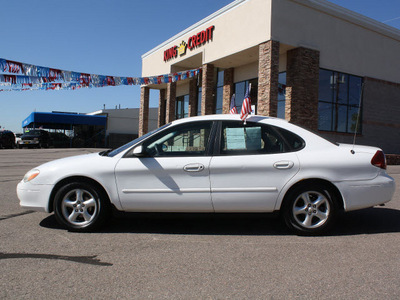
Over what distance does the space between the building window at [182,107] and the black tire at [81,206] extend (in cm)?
2147

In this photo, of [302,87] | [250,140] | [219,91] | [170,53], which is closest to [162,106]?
[170,53]

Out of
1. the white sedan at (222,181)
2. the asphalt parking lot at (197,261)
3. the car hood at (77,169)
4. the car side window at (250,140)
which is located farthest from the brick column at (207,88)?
the car hood at (77,169)

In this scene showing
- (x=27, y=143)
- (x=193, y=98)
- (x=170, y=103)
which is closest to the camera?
(x=170, y=103)

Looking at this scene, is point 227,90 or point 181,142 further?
point 227,90

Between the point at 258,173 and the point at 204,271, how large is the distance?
159 centimetres

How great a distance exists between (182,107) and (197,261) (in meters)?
24.0

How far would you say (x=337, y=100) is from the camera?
17781 mm

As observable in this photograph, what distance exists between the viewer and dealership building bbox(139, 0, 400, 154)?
1502 cm

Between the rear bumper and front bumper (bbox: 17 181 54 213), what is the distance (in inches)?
150

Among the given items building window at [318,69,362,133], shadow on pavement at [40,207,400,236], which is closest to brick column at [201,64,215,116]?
building window at [318,69,362,133]

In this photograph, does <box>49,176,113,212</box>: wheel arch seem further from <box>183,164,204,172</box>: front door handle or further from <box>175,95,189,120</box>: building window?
<box>175,95,189,120</box>: building window

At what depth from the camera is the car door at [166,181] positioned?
14.3ft

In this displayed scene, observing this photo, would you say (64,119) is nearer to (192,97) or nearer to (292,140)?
(192,97)

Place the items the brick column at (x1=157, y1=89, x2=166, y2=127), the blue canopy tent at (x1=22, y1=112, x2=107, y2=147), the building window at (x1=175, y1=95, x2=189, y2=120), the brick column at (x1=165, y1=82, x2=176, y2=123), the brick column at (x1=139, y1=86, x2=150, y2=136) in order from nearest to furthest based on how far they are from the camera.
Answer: the brick column at (x1=165, y1=82, x2=176, y2=123) < the building window at (x1=175, y1=95, x2=189, y2=120) < the brick column at (x1=139, y1=86, x2=150, y2=136) < the brick column at (x1=157, y1=89, x2=166, y2=127) < the blue canopy tent at (x1=22, y1=112, x2=107, y2=147)
